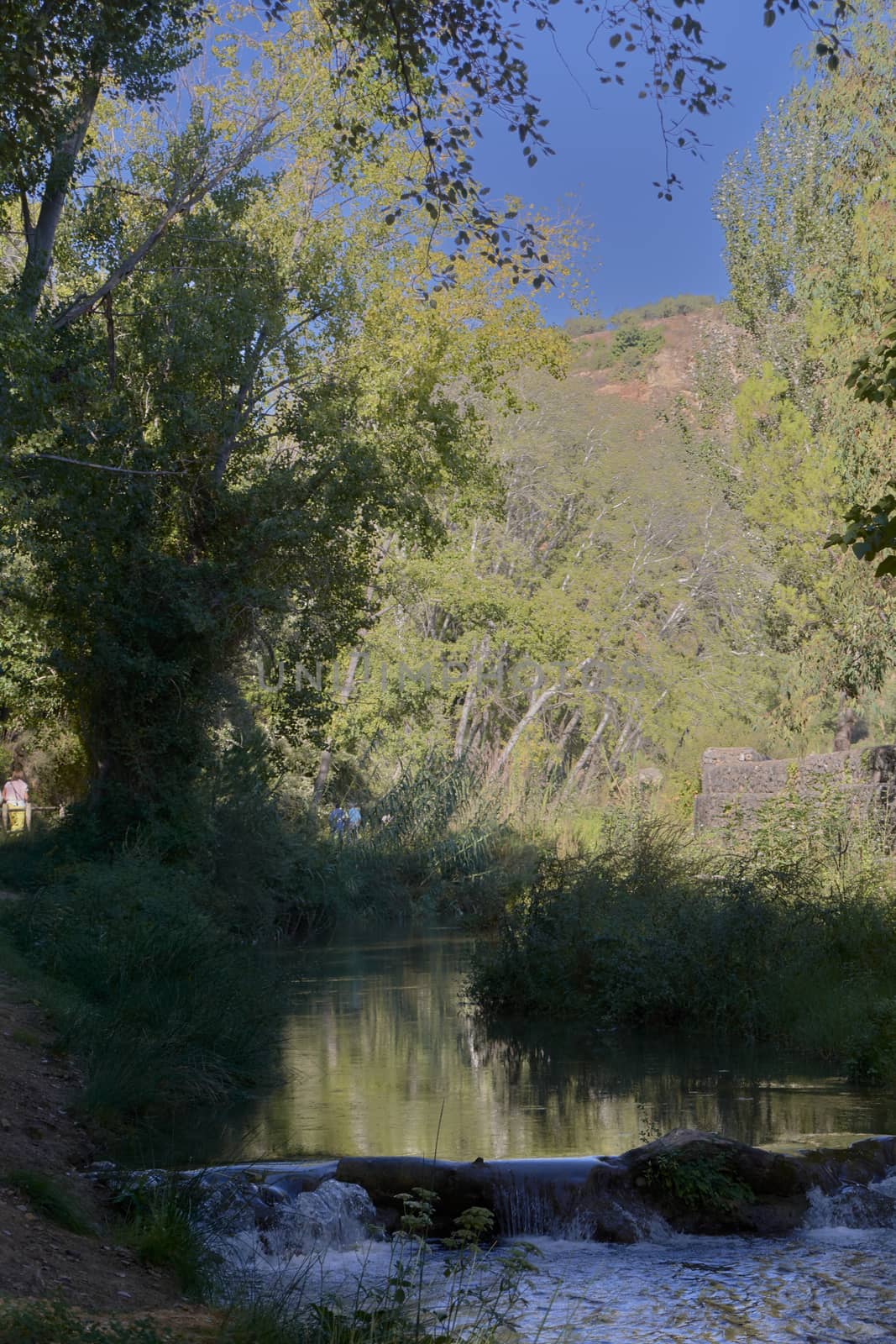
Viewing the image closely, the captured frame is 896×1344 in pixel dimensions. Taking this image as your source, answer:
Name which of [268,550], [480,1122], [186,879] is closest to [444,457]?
[268,550]

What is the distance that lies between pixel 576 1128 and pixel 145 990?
368 cm

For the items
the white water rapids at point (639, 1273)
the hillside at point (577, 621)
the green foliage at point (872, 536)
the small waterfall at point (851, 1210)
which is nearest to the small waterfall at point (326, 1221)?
the white water rapids at point (639, 1273)

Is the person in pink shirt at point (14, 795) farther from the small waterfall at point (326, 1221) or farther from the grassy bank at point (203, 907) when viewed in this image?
the small waterfall at point (326, 1221)

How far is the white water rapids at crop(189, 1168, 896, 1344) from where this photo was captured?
622 centimetres

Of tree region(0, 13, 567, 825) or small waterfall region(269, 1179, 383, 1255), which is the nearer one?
small waterfall region(269, 1179, 383, 1255)

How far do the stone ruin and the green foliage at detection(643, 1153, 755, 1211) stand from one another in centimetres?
771

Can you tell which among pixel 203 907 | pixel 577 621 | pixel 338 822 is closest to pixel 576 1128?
pixel 203 907

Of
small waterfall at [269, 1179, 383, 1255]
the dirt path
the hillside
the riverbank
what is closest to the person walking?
the hillside

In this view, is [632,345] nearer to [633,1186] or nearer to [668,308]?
[668,308]

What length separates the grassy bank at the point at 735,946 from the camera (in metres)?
12.4

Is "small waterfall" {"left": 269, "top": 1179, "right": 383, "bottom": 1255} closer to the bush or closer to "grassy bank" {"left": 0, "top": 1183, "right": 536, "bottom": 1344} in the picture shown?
"grassy bank" {"left": 0, "top": 1183, "right": 536, "bottom": 1344}

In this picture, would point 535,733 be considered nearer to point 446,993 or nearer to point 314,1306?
point 446,993

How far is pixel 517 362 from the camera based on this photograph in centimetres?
2489

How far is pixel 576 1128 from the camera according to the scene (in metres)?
9.84
